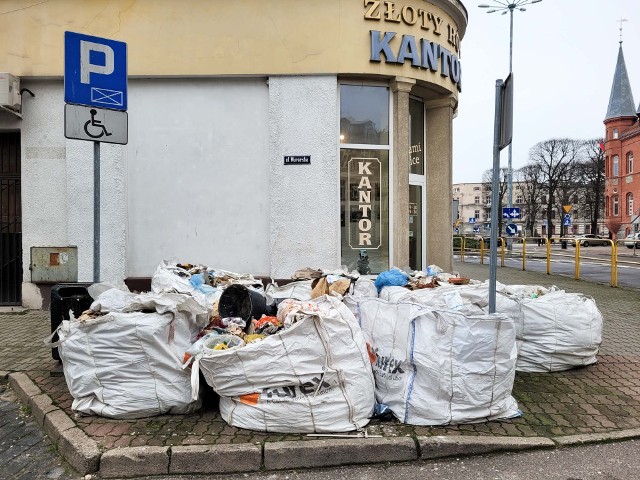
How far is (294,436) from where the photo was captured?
3.21 meters

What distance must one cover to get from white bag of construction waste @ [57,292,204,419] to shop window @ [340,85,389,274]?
421 centimetres

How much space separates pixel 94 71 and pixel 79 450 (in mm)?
3088

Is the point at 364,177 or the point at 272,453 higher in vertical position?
the point at 364,177

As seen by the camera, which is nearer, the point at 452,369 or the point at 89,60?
the point at 452,369

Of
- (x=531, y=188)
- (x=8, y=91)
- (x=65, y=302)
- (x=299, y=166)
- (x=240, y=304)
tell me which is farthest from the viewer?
(x=531, y=188)

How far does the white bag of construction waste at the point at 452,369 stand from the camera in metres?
3.39

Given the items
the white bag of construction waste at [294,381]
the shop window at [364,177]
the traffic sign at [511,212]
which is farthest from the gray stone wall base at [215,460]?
the traffic sign at [511,212]

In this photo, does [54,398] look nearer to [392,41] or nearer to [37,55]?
[37,55]

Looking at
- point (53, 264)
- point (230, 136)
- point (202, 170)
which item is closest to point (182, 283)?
point (202, 170)

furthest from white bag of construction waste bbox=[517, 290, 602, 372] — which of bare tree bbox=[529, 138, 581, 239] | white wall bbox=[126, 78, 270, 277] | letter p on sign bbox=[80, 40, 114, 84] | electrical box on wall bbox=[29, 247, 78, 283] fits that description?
bare tree bbox=[529, 138, 581, 239]

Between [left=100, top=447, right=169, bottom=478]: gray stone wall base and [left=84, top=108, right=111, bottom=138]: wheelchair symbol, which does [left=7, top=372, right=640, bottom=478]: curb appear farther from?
[left=84, top=108, right=111, bottom=138]: wheelchair symbol

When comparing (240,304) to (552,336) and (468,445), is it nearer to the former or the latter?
(468,445)

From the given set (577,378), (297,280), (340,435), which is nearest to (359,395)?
(340,435)

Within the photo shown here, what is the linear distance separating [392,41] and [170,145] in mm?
3763
